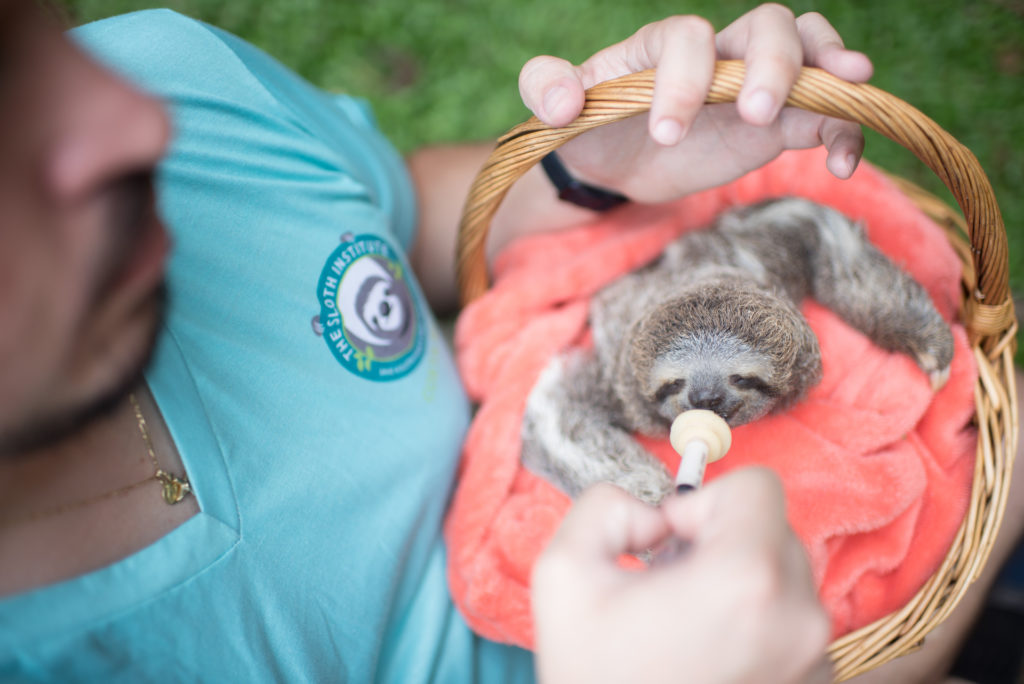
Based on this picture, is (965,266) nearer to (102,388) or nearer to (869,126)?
(869,126)

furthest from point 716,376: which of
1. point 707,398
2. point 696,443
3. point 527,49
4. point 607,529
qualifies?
point 527,49

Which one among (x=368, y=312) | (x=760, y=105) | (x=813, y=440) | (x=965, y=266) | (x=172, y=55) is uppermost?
(x=760, y=105)

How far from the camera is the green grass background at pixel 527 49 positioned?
212 centimetres

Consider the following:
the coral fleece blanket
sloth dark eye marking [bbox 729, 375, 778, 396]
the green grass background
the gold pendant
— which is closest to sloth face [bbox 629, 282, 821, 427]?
sloth dark eye marking [bbox 729, 375, 778, 396]

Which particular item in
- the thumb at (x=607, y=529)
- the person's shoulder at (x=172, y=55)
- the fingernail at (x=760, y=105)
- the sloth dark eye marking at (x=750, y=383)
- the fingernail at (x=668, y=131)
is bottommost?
the sloth dark eye marking at (x=750, y=383)

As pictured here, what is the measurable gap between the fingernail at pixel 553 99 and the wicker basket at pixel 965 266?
0.13 ft

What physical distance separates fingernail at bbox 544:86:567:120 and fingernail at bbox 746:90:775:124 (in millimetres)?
250

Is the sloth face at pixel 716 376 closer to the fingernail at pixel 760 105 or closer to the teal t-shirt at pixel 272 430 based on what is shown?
the fingernail at pixel 760 105

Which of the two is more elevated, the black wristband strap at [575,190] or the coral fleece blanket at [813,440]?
the black wristband strap at [575,190]

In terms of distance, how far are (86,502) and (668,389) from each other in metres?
0.76

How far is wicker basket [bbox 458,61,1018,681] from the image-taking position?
847 millimetres

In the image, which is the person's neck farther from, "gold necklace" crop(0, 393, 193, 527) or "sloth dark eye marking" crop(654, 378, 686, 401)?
"sloth dark eye marking" crop(654, 378, 686, 401)

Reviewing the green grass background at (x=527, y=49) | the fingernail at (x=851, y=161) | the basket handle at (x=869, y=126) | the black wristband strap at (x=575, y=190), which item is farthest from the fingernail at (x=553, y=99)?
the green grass background at (x=527, y=49)

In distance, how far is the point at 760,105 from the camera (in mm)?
795
